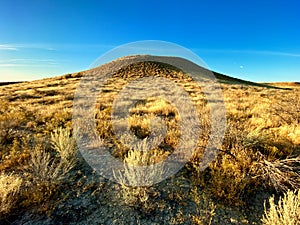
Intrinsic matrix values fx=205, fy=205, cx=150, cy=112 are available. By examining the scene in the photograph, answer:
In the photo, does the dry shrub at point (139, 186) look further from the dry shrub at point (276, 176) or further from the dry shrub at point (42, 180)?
the dry shrub at point (276, 176)

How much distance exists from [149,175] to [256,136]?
10.3 ft

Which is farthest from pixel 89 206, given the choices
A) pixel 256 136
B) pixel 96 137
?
pixel 256 136

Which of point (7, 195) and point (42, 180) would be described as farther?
point (42, 180)

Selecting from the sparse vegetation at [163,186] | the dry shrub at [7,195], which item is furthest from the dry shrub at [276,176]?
the dry shrub at [7,195]

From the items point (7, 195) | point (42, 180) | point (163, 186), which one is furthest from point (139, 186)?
point (7, 195)

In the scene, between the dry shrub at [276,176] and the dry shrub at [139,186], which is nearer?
the dry shrub at [139,186]

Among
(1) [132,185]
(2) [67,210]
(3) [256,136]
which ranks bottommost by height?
(2) [67,210]

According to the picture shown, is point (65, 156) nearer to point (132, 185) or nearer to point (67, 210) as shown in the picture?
point (67, 210)

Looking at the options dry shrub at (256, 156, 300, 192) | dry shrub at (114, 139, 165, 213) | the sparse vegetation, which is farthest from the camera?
dry shrub at (256, 156, 300, 192)

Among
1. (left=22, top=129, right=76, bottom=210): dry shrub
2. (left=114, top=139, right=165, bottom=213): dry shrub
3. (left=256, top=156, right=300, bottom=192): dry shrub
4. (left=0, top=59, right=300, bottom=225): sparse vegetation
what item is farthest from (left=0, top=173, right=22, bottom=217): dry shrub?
(left=256, top=156, right=300, bottom=192): dry shrub

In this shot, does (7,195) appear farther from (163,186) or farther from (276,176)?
(276,176)

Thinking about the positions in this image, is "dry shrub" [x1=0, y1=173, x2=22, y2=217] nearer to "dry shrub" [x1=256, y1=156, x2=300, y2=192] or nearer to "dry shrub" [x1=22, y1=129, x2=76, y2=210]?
"dry shrub" [x1=22, y1=129, x2=76, y2=210]

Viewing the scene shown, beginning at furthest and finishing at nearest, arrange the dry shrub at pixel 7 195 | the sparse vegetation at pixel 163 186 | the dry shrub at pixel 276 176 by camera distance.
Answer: the dry shrub at pixel 276 176 < the sparse vegetation at pixel 163 186 < the dry shrub at pixel 7 195

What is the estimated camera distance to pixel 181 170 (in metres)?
4.13
